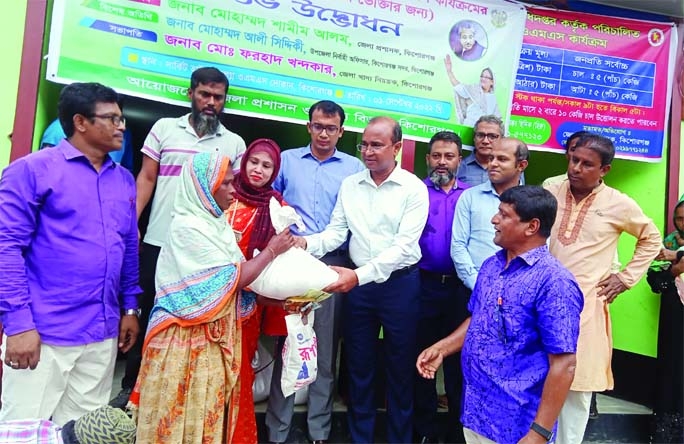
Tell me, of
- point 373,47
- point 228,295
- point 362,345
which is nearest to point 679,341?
point 362,345

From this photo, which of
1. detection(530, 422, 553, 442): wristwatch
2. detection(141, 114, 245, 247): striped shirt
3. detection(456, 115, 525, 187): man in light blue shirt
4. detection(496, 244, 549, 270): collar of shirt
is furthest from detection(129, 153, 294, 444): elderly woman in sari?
detection(456, 115, 525, 187): man in light blue shirt

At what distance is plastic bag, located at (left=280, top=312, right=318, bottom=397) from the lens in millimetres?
2711

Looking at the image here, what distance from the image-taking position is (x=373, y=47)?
405cm

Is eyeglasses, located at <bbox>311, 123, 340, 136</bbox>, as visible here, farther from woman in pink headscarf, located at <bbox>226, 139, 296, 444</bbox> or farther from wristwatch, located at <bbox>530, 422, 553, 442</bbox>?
wristwatch, located at <bbox>530, 422, 553, 442</bbox>

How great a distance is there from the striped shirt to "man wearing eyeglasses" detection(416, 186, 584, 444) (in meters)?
2.10

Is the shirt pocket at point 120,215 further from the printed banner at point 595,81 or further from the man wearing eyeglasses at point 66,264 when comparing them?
the printed banner at point 595,81

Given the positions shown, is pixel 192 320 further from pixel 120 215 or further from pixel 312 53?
pixel 312 53

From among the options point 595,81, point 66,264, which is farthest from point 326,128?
point 595,81

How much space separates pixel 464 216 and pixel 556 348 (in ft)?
5.07

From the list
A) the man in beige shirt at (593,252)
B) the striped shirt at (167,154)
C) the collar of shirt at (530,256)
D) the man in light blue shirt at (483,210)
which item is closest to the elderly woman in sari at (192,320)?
the striped shirt at (167,154)

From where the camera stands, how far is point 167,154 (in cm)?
338

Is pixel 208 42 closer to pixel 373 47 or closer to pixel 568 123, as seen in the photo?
pixel 373 47

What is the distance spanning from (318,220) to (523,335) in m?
1.75

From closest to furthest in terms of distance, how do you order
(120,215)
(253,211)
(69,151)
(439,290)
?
1. (69,151)
2. (120,215)
3. (253,211)
4. (439,290)
